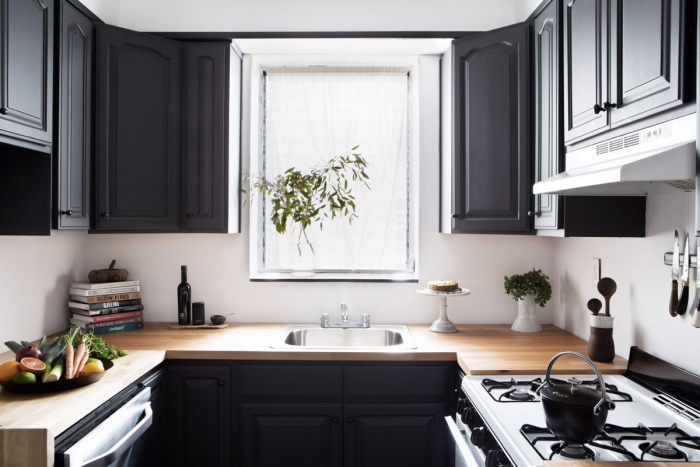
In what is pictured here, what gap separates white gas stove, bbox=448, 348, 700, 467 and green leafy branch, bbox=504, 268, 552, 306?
Answer: 2.21 feet

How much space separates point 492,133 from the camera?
2.42 metres

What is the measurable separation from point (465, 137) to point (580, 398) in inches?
59.9

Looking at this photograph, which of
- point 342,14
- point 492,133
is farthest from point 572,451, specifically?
point 342,14

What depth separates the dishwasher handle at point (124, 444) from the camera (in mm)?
1562

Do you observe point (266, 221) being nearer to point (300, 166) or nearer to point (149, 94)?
point (300, 166)

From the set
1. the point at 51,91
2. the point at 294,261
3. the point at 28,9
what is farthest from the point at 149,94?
the point at 294,261

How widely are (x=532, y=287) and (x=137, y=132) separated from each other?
6.92ft

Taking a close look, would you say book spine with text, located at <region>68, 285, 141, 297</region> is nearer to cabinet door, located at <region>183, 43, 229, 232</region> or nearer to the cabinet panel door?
cabinet door, located at <region>183, 43, 229, 232</region>

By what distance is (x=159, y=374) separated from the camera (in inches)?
86.2

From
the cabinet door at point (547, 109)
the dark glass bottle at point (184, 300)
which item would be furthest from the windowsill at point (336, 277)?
the cabinet door at point (547, 109)

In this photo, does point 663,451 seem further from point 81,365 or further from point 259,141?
point 259,141

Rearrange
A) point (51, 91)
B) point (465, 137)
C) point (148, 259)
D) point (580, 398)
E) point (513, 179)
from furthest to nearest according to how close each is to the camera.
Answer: point (148, 259), point (465, 137), point (513, 179), point (51, 91), point (580, 398)

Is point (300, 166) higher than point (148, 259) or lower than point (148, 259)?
higher

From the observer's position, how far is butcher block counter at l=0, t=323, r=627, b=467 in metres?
1.44
